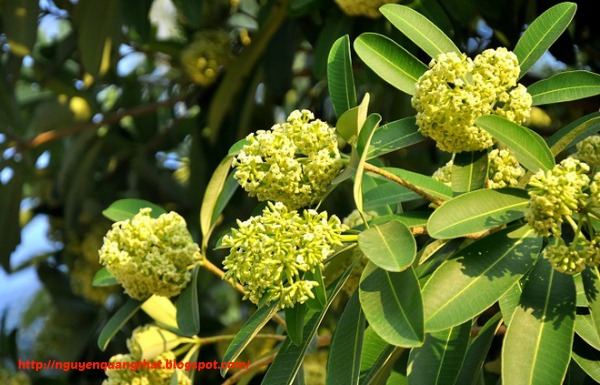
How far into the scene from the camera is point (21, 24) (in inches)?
132

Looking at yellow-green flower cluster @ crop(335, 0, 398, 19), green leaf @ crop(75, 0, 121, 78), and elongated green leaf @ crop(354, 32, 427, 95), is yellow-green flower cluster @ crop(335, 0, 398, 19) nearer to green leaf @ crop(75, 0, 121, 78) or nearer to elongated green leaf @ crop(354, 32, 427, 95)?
elongated green leaf @ crop(354, 32, 427, 95)

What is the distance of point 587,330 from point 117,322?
0.91 m

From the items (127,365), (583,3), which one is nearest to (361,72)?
(583,3)

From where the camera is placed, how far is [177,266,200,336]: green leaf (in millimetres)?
1776

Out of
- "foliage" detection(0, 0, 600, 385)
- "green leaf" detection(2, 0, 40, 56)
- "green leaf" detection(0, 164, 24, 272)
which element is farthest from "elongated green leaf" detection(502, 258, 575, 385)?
"green leaf" detection(0, 164, 24, 272)

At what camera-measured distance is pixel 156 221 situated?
5.72 ft

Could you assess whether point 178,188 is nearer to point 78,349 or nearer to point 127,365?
point 78,349

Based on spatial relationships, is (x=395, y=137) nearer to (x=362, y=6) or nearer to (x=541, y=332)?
(x=541, y=332)

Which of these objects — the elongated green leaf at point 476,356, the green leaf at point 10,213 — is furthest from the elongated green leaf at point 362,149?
the green leaf at point 10,213

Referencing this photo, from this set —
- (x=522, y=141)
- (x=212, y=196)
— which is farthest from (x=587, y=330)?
(x=212, y=196)

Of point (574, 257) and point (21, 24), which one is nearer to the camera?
point (574, 257)

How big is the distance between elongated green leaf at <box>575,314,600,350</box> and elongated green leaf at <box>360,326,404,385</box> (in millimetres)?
288

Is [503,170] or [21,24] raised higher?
[503,170]

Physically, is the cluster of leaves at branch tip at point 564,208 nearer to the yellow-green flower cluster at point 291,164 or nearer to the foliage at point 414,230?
the foliage at point 414,230
